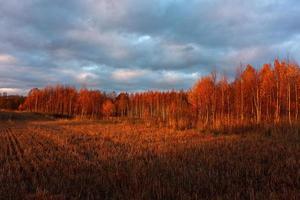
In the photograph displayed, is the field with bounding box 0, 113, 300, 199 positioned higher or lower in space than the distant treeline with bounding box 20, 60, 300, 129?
lower

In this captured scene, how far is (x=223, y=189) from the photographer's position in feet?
19.2

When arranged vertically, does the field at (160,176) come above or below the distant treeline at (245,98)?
below

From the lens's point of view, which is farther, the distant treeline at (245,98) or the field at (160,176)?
the distant treeline at (245,98)

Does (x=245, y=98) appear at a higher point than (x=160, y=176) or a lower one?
higher

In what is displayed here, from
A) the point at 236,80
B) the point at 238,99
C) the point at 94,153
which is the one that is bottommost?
the point at 94,153

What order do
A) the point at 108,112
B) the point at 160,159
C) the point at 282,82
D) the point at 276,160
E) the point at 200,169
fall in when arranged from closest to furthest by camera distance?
the point at 200,169
the point at 276,160
the point at 160,159
the point at 282,82
the point at 108,112

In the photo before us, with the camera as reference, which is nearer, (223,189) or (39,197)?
(39,197)

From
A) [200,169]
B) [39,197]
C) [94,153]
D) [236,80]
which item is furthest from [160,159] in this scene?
[236,80]

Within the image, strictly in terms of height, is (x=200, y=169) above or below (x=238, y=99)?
below

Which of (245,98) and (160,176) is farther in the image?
(245,98)

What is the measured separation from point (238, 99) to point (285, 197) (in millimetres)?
34986

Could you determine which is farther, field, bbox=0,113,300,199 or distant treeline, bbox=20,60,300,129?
distant treeline, bbox=20,60,300,129

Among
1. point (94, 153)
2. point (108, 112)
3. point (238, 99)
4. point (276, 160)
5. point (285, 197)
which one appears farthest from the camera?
point (108, 112)

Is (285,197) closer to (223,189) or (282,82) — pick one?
(223,189)
